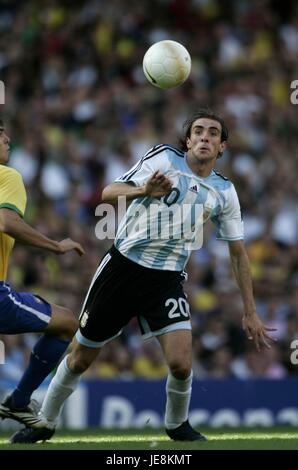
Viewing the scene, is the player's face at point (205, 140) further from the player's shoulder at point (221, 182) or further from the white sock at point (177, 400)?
the white sock at point (177, 400)

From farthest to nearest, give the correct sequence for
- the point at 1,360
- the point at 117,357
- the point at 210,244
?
1. the point at 210,244
2. the point at 117,357
3. the point at 1,360

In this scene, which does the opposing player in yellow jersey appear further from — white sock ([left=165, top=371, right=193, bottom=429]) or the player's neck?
the player's neck

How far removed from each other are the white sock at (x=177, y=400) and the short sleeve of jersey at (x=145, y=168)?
1.39 metres

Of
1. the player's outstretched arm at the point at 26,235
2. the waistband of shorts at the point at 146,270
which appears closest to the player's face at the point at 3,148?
the player's outstretched arm at the point at 26,235

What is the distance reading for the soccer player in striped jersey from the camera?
8.60 meters

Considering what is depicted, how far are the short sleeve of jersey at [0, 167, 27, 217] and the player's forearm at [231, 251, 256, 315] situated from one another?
1.70m

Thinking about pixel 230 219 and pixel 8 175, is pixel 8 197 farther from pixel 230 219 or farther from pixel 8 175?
pixel 230 219

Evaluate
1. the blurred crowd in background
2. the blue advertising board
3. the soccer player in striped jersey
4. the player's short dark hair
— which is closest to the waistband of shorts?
the soccer player in striped jersey

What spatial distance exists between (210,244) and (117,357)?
2189 mm

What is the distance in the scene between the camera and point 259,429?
1112 cm

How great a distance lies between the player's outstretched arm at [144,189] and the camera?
7.95 meters
